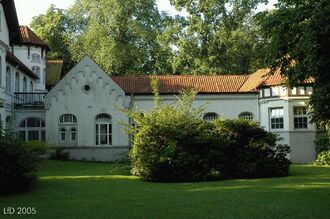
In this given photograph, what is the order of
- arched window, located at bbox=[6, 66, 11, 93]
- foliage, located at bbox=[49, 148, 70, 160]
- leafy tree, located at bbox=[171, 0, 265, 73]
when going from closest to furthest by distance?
arched window, located at bbox=[6, 66, 11, 93] < foliage, located at bbox=[49, 148, 70, 160] < leafy tree, located at bbox=[171, 0, 265, 73]

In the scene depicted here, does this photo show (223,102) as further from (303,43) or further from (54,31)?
(54,31)

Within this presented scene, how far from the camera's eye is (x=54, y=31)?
2217 inches

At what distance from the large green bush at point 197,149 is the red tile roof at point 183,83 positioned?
13.7 metres

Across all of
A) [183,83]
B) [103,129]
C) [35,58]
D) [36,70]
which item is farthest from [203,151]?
[35,58]

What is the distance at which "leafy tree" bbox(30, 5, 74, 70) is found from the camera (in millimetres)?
55969

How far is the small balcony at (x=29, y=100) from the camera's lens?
3348cm

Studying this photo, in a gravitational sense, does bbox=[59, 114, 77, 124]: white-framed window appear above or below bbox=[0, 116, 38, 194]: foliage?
above

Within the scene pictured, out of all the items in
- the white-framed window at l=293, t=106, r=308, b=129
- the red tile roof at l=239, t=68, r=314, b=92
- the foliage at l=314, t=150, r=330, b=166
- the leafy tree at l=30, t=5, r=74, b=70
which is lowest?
the foliage at l=314, t=150, r=330, b=166

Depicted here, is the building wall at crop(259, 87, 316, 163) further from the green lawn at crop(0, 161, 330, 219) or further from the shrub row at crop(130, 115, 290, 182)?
the green lawn at crop(0, 161, 330, 219)

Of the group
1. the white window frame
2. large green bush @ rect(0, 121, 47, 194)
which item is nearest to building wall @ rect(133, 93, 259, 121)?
the white window frame

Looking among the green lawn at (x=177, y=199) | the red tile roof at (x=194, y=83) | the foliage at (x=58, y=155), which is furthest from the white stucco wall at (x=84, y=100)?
the green lawn at (x=177, y=199)

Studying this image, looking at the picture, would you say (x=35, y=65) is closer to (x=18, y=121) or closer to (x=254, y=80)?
(x=18, y=121)

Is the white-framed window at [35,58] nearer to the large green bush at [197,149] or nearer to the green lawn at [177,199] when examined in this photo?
the large green bush at [197,149]

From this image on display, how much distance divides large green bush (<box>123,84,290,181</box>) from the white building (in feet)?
33.7
